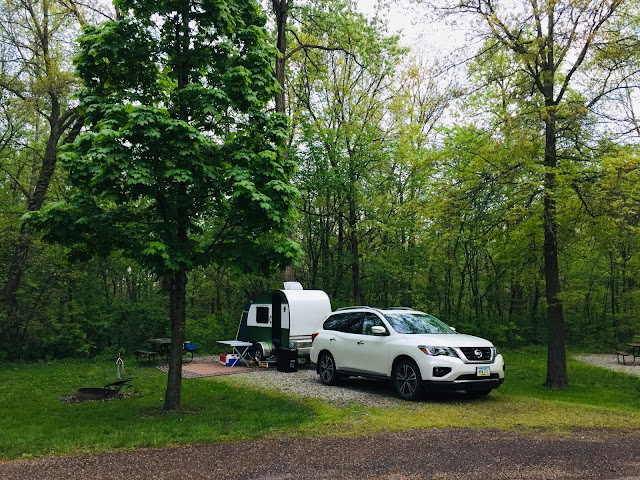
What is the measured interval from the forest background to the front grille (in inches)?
99.0

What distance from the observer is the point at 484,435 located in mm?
6914

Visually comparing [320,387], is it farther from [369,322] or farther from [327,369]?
→ [369,322]

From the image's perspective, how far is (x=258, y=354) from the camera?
52.1 feet

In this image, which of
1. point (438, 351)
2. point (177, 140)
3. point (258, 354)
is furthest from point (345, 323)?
point (177, 140)

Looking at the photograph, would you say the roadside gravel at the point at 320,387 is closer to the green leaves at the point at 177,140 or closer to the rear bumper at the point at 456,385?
the rear bumper at the point at 456,385

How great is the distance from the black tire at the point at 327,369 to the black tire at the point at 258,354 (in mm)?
4027

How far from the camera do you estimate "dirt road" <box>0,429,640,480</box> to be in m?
5.31

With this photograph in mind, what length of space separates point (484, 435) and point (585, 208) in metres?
5.48

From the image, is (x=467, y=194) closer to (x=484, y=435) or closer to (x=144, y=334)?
(x=484, y=435)

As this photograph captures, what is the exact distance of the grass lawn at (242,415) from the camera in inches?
277

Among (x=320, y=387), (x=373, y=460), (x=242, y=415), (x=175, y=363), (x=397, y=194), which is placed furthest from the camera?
(x=397, y=194)

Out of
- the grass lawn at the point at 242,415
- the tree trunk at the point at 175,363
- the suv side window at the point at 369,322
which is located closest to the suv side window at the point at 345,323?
the suv side window at the point at 369,322

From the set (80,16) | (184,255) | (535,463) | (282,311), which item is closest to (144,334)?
(282,311)

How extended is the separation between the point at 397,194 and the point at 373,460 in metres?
19.6
